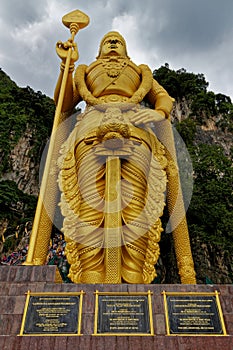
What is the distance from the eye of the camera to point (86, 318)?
104 inches

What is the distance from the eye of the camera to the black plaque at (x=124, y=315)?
8.40 feet

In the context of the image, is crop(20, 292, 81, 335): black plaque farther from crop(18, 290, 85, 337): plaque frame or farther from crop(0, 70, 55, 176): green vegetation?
Result: crop(0, 70, 55, 176): green vegetation

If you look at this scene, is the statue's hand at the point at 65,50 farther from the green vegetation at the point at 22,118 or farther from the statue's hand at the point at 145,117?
the green vegetation at the point at 22,118

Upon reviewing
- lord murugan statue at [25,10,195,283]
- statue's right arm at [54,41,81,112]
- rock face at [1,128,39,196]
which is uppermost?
rock face at [1,128,39,196]

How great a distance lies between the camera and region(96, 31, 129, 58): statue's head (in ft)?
19.0

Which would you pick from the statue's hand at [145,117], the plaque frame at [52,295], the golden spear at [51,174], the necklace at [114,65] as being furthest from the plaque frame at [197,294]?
the necklace at [114,65]

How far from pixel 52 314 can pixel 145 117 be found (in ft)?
10.2

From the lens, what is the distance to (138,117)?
4.86 m

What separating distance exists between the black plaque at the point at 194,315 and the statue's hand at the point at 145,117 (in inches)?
107

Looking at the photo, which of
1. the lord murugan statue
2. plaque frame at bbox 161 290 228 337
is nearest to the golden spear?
the lord murugan statue

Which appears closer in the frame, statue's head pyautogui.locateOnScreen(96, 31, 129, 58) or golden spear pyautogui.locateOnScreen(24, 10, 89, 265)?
golden spear pyautogui.locateOnScreen(24, 10, 89, 265)

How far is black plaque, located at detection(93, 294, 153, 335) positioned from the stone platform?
0.05 m

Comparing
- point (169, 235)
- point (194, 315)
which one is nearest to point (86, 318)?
point (194, 315)

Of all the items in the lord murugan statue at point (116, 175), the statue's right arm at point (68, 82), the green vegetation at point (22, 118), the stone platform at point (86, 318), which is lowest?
the stone platform at point (86, 318)
